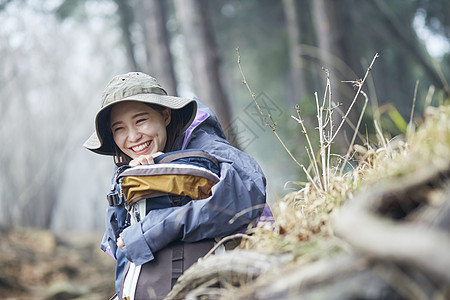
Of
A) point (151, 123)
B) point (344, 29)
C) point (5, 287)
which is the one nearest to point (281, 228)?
point (151, 123)

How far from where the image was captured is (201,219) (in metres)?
2.28

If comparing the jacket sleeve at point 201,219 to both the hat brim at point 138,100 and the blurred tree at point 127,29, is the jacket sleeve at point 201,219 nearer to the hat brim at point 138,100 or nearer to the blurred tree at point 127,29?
the hat brim at point 138,100

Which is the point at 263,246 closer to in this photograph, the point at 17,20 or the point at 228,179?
the point at 228,179

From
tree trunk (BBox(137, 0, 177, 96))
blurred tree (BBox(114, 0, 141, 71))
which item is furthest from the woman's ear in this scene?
blurred tree (BBox(114, 0, 141, 71))

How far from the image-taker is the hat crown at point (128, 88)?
8.60 ft

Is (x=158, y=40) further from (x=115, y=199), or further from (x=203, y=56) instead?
(x=115, y=199)

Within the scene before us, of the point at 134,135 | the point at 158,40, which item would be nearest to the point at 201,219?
the point at 134,135

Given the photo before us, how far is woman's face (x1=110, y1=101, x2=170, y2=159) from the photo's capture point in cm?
269

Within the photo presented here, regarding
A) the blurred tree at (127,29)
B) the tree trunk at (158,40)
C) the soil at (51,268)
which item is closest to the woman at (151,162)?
the soil at (51,268)

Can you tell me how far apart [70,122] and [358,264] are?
20575mm

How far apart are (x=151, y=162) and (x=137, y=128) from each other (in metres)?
0.27

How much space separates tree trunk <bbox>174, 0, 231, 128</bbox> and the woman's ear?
15.9 ft

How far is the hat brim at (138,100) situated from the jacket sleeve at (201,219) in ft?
1.59

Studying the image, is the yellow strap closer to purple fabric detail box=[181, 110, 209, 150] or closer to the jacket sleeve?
the jacket sleeve
